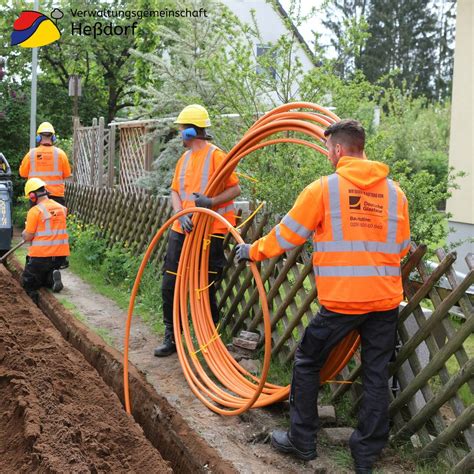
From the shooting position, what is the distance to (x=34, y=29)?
1928 centimetres

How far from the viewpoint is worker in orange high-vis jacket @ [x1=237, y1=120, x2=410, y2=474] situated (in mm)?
3311

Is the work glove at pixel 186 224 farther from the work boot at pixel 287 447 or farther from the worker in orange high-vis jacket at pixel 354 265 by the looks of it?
the work boot at pixel 287 447

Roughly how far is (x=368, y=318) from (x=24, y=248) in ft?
27.7

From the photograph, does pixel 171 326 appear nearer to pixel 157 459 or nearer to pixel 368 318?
pixel 157 459

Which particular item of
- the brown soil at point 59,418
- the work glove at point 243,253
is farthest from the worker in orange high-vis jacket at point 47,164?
the work glove at point 243,253

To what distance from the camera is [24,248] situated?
10789 millimetres

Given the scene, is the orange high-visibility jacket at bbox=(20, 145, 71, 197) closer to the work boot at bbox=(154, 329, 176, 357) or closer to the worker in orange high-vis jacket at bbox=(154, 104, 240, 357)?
the worker in orange high-vis jacket at bbox=(154, 104, 240, 357)

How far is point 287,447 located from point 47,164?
22.8 feet

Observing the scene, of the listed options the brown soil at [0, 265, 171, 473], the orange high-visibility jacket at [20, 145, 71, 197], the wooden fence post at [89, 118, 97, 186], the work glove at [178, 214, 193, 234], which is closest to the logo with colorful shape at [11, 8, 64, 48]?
the wooden fence post at [89, 118, 97, 186]

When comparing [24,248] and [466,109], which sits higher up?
[466,109]

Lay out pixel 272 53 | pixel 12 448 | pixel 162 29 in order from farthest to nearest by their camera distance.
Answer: pixel 162 29, pixel 272 53, pixel 12 448

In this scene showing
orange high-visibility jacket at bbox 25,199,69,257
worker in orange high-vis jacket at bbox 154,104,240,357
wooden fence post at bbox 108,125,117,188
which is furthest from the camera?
Answer: wooden fence post at bbox 108,125,117,188

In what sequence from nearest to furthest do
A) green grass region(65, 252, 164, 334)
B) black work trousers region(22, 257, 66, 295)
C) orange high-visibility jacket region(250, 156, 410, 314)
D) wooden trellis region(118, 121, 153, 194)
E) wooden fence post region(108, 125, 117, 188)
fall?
orange high-visibility jacket region(250, 156, 410, 314), green grass region(65, 252, 164, 334), black work trousers region(22, 257, 66, 295), wooden trellis region(118, 121, 153, 194), wooden fence post region(108, 125, 117, 188)

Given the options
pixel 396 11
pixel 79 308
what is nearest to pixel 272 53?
pixel 79 308
